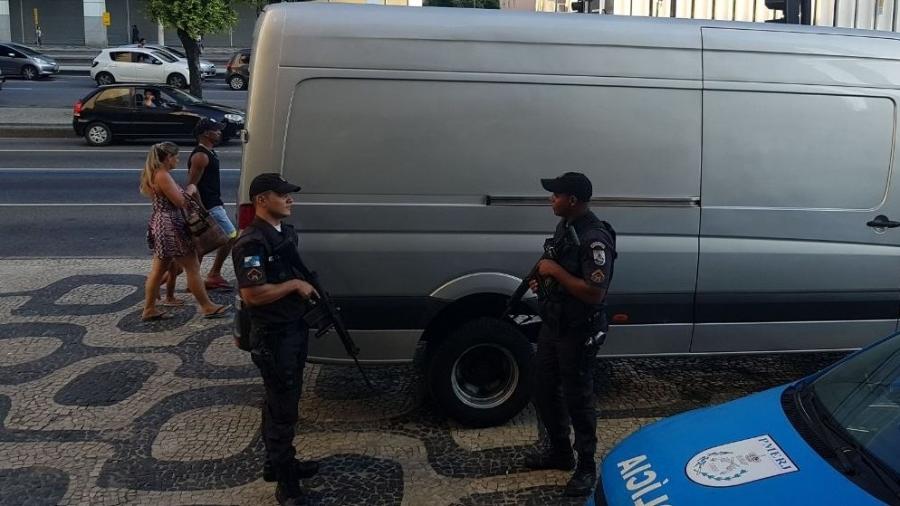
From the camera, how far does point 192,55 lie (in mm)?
23484

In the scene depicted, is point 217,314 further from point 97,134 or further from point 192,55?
point 192,55

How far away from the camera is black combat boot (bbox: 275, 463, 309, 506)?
4.18 m

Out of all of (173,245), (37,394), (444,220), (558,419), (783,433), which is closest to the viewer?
(783,433)

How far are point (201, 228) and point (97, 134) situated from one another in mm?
13204

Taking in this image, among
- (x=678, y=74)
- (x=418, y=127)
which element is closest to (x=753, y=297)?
(x=678, y=74)

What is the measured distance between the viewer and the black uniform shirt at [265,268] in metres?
3.92

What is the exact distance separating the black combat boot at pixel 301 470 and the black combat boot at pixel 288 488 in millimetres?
74

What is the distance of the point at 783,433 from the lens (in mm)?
2936

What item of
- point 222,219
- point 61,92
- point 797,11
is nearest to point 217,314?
point 222,219

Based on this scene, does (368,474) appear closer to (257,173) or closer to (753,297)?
(257,173)

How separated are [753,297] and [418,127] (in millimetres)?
2263

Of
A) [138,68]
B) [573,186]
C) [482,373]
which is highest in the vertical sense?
[138,68]

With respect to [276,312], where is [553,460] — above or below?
below

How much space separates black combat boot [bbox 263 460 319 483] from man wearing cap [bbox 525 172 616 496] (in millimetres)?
1253
